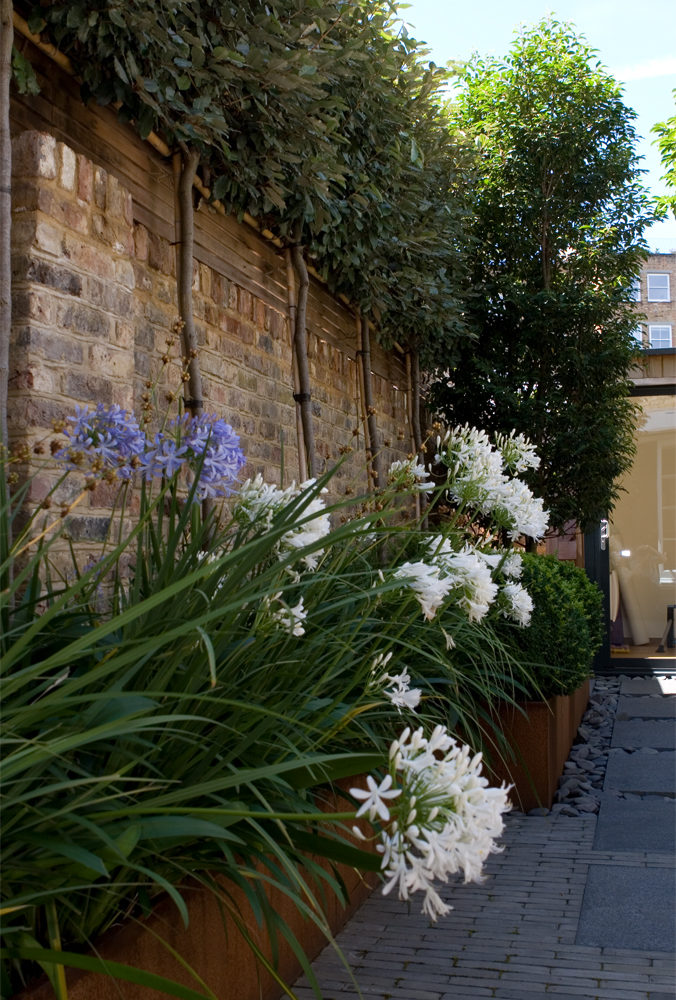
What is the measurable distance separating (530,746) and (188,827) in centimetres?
308

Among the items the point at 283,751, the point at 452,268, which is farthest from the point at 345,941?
the point at 452,268

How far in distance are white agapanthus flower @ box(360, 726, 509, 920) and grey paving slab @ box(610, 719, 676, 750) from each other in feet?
14.7

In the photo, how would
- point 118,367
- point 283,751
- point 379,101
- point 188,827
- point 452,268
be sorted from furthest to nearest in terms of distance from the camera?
point 452,268 → point 379,101 → point 118,367 → point 283,751 → point 188,827

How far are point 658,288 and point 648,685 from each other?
127 ft

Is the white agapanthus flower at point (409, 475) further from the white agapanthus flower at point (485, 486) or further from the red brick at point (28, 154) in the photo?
the red brick at point (28, 154)

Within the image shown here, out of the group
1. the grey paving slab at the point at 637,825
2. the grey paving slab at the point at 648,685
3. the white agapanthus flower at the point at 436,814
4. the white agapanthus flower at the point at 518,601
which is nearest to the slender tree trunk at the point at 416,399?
the grey paving slab at the point at 648,685

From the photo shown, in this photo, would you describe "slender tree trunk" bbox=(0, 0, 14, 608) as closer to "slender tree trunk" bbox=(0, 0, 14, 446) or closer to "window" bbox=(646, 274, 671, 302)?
"slender tree trunk" bbox=(0, 0, 14, 446)

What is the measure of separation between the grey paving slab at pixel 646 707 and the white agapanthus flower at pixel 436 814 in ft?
18.5

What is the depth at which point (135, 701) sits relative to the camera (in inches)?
64.5

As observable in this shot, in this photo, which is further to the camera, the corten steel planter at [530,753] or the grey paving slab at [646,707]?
the grey paving slab at [646,707]

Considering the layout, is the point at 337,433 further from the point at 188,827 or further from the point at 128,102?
the point at 188,827

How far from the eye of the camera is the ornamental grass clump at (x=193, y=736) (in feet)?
4.83

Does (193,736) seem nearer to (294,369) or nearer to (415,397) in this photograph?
(294,369)

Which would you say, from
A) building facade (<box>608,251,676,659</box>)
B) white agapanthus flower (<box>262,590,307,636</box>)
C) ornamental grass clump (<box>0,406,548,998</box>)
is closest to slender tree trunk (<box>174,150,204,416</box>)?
ornamental grass clump (<box>0,406,548,998</box>)
